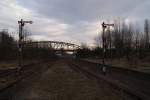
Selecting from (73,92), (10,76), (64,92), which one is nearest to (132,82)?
(73,92)

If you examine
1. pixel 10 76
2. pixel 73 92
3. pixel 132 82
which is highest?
pixel 73 92

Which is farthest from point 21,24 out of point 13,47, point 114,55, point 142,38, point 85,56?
point 85,56

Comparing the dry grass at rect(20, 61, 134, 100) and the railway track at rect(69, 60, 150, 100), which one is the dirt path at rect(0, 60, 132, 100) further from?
the railway track at rect(69, 60, 150, 100)

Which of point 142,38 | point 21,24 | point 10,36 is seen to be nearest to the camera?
point 21,24

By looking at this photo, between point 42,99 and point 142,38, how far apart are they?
11421cm

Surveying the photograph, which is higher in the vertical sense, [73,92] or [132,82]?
[73,92]

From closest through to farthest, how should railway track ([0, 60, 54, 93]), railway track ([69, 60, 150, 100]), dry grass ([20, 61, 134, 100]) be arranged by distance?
dry grass ([20, 61, 134, 100])
railway track ([69, 60, 150, 100])
railway track ([0, 60, 54, 93])

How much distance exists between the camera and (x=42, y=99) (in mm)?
13977

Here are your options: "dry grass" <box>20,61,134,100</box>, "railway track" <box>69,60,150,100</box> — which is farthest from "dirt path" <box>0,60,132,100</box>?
"railway track" <box>69,60,150,100</box>

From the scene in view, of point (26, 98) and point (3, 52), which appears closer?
point (26, 98)

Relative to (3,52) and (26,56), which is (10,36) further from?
(3,52)

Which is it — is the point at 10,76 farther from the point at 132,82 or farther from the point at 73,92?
the point at 73,92

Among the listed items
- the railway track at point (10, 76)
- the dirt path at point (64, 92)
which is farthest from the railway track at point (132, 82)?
the railway track at point (10, 76)

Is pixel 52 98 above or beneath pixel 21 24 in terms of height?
beneath
